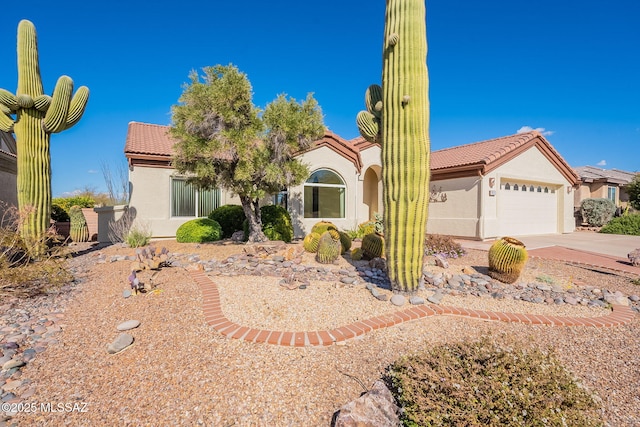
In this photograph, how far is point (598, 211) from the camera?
18.7m

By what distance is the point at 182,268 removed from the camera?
6.25 m

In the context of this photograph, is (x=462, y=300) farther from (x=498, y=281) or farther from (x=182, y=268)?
(x=182, y=268)

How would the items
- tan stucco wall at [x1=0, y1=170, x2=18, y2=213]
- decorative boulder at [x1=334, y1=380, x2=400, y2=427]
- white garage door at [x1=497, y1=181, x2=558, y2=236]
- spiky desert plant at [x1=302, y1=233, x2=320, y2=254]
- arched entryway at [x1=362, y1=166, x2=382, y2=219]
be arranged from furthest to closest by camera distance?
arched entryway at [x1=362, y1=166, x2=382, y2=219] < white garage door at [x1=497, y1=181, x2=558, y2=236] < tan stucco wall at [x1=0, y1=170, x2=18, y2=213] < spiky desert plant at [x1=302, y1=233, x2=320, y2=254] < decorative boulder at [x1=334, y1=380, x2=400, y2=427]

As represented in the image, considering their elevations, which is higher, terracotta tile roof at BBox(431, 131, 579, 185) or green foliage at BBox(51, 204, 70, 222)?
terracotta tile roof at BBox(431, 131, 579, 185)

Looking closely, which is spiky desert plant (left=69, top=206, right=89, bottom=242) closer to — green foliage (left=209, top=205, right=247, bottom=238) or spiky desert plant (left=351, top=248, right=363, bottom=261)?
green foliage (left=209, top=205, right=247, bottom=238)

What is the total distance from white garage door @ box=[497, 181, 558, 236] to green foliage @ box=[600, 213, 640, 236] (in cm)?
337

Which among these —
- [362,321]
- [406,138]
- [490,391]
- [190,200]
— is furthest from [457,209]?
[490,391]

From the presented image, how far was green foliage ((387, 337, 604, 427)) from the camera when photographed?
2008 mm

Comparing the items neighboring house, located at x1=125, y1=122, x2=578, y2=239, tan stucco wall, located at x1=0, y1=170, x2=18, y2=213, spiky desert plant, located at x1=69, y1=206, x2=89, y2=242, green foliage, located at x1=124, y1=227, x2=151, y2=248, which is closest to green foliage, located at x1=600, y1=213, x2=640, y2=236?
neighboring house, located at x1=125, y1=122, x2=578, y2=239

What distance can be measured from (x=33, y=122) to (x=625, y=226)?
2534cm

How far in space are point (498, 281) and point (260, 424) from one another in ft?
18.0

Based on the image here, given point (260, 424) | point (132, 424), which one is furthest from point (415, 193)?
point (132, 424)

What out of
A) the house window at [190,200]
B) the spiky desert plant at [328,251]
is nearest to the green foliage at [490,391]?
the spiky desert plant at [328,251]

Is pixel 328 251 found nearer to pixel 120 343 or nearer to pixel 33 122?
pixel 120 343
